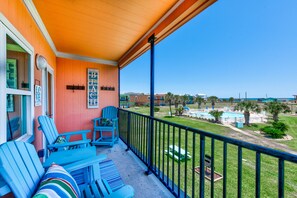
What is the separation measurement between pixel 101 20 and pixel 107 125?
8.54 feet

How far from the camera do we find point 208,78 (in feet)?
57.7

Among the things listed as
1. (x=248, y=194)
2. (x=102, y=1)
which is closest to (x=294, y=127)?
(x=248, y=194)

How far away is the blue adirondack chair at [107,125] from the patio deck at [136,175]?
56 centimetres

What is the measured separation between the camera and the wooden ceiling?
1.80 meters

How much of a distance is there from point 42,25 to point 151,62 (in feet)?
5.87

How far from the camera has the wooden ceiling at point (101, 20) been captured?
1797mm

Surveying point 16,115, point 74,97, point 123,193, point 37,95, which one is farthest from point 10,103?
point 74,97

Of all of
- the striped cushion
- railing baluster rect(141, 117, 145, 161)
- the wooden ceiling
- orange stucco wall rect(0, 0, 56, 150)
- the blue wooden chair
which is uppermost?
the wooden ceiling

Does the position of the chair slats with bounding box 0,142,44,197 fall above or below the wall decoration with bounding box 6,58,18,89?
Answer: below

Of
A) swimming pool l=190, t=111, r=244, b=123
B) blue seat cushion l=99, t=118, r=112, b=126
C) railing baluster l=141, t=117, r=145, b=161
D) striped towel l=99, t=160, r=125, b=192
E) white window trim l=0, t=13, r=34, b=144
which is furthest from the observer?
swimming pool l=190, t=111, r=244, b=123

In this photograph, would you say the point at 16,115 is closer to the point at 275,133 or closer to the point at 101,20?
the point at 101,20

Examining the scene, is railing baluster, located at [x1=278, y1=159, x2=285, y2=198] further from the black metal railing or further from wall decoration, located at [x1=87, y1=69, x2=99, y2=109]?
wall decoration, located at [x1=87, y1=69, x2=99, y2=109]

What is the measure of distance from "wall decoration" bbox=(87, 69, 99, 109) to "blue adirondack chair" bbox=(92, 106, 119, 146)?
13.0 inches

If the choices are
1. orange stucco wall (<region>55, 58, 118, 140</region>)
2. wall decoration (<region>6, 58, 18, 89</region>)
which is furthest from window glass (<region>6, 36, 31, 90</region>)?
orange stucco wall (<region>55, 58, 118, 140</region>)
